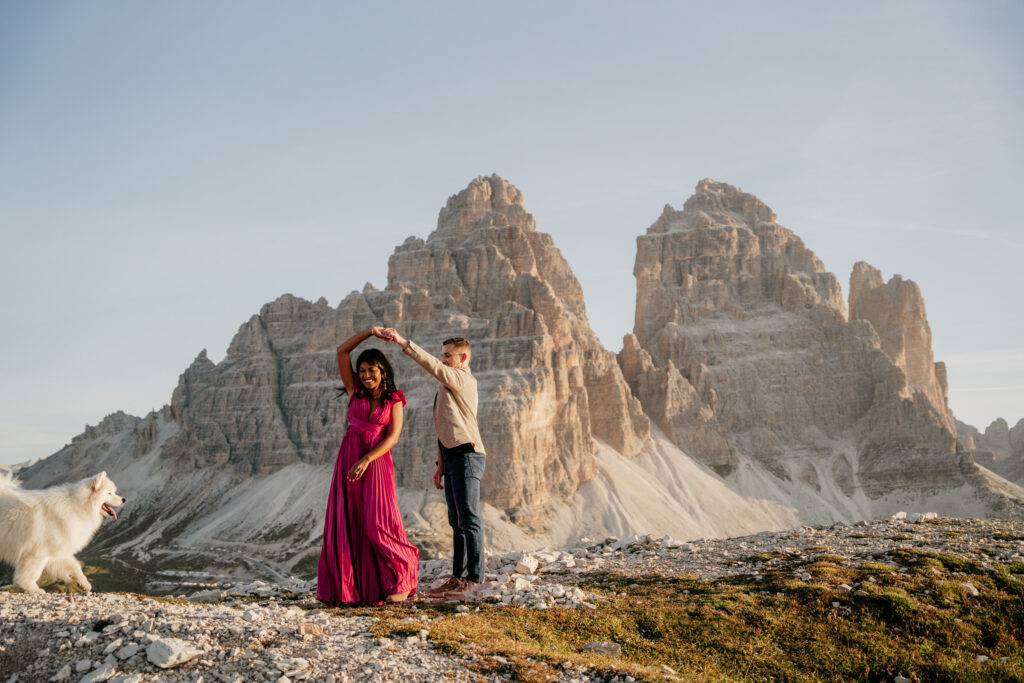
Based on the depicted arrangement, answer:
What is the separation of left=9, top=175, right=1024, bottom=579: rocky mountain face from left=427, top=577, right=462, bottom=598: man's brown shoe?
4091 inches

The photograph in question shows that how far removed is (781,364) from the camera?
572 feet

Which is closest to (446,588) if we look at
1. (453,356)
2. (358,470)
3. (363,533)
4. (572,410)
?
→ (363,533)

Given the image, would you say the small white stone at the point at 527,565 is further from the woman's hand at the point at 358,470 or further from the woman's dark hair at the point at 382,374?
the woman's dark hair at the point at 382,374

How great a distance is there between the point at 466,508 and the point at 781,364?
17255 cm

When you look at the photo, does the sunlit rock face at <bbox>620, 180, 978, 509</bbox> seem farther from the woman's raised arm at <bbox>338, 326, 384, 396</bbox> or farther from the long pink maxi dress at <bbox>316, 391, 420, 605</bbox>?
the woman's raised arm at <bbox>338, 326, 384, 396</bbox>

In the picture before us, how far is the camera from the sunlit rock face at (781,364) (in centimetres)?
15975

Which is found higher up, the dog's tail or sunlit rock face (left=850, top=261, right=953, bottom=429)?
sunlit rock face (left=850, top=261, right=953, bottom=429)

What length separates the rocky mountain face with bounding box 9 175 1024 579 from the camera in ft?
438

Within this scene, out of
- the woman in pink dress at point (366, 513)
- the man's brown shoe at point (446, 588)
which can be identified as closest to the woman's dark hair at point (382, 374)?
the woman in pink dress at point (366, 513)

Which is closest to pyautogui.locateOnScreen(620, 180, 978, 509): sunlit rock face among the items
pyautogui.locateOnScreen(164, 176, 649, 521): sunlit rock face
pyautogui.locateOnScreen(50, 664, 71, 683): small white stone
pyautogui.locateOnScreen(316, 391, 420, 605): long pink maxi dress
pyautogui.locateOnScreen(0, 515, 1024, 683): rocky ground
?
pyautogui.locateOnScreen(164, 176, 649, 521): sunlit rock face

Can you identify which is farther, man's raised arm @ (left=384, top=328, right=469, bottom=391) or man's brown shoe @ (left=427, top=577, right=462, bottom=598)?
man's brown shoe @ (left=427, top=577, right=462, bottom=598)

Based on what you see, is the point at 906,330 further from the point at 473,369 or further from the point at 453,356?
the point at 453,356

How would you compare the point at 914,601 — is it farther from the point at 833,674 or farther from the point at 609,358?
the point at 609,358

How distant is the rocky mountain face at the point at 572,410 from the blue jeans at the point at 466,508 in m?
104
